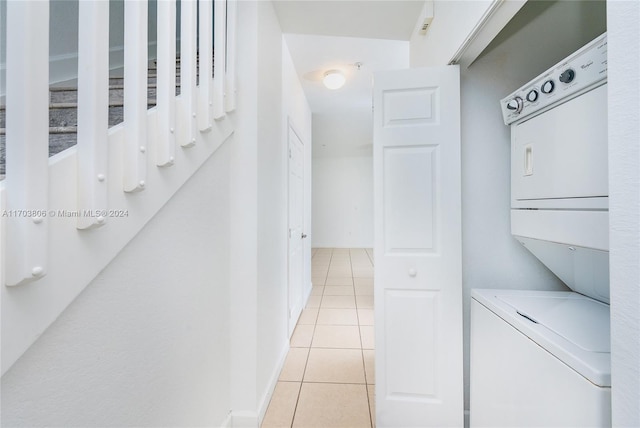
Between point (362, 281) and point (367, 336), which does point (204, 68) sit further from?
point (362, 281)

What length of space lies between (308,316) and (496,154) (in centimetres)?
250

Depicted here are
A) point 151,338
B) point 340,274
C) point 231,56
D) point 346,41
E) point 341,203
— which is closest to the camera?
point 151,338

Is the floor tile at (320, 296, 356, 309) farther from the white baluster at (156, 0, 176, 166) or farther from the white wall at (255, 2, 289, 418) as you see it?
the white baluster at (156, 0, 176, 166)

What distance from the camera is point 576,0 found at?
142 cm

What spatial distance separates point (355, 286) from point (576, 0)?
12.3 ft

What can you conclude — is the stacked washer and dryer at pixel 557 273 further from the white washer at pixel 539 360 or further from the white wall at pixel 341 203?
the white wall at pixel 341 203

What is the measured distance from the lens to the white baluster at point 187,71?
1.06 m

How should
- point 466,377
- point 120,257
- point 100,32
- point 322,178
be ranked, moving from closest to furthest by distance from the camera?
point 100,32, point 120,257, point 466,377, point 322,178

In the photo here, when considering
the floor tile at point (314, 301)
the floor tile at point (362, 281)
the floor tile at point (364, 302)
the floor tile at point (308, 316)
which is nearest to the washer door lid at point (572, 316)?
the floor tile at point (308, 316)

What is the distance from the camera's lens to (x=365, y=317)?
10.2 ft

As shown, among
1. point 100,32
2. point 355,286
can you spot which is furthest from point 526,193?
point 355,286

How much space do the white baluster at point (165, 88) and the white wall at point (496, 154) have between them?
152 cm

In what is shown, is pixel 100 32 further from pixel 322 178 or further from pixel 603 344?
pixel 322 178

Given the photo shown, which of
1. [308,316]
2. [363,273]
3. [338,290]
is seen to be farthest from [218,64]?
[363,273]
